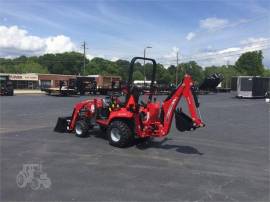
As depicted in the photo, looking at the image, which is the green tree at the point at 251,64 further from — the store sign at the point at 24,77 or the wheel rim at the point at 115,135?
the wheel rim at the point at 115,135

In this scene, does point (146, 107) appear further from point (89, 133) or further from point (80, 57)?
point (80, 57)

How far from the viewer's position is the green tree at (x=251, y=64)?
100812 mm

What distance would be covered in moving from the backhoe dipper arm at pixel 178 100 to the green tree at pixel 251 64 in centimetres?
9679

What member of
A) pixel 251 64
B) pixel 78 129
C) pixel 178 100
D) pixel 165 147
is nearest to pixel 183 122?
pixel 178 100

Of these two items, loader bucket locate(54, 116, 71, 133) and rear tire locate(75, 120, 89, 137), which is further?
loader bucket locate(54, 116, 71, 133)

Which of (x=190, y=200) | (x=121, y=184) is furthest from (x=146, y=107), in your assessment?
(x=190, y=200)

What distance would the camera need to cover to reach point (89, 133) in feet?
38.5

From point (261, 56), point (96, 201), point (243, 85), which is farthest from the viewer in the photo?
point (261, 56)

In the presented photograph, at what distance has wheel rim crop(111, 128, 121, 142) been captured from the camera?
9.76 meters

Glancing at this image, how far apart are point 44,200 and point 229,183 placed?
3424 millimetres

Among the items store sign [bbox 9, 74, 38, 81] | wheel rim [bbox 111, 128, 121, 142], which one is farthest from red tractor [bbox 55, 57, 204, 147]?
store sign [bbox 9, 74, 38, 81]

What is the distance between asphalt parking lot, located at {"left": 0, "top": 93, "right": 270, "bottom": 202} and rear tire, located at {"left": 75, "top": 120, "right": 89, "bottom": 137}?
20 cm

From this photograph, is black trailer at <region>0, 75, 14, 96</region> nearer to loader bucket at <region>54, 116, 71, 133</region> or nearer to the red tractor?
loader bucket at <region>54, 116, 71, 133</region>

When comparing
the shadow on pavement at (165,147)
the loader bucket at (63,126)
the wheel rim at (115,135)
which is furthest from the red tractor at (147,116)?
the loader bucket at (63,126)
